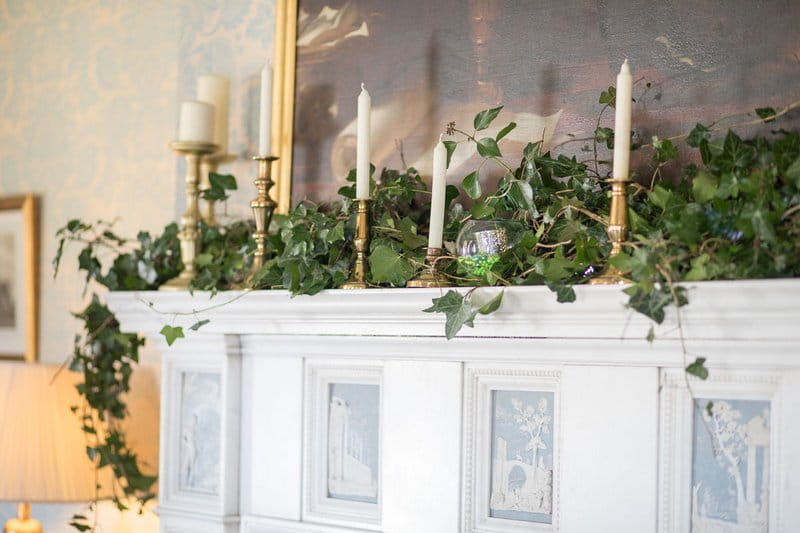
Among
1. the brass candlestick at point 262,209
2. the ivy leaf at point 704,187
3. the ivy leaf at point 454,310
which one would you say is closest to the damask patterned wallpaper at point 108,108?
the brass candlestick at point 262,209

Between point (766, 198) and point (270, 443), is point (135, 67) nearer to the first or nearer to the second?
point (270, 443)

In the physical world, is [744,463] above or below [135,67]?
below

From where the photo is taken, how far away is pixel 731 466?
1450 millimetres

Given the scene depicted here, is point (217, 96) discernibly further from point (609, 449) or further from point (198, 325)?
point (609, 449)

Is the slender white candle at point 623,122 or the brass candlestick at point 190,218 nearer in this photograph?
the slender white candle at point 623,122

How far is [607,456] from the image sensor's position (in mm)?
1543

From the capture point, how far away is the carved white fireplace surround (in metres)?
1.41

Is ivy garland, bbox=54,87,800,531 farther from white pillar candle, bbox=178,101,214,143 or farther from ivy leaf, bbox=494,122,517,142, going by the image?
white pillar candle, bbox=178,101,214,143

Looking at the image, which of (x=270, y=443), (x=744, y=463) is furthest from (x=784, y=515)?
(x=270, y=443)

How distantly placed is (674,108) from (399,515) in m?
0.89

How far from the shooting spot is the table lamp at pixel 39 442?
2.28m

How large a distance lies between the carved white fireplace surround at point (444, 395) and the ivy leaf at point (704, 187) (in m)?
0.15

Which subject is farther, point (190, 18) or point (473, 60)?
point (190, 18)

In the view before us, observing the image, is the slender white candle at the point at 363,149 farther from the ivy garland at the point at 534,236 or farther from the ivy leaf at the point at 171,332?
the ivy leaf at the point at 171,332
